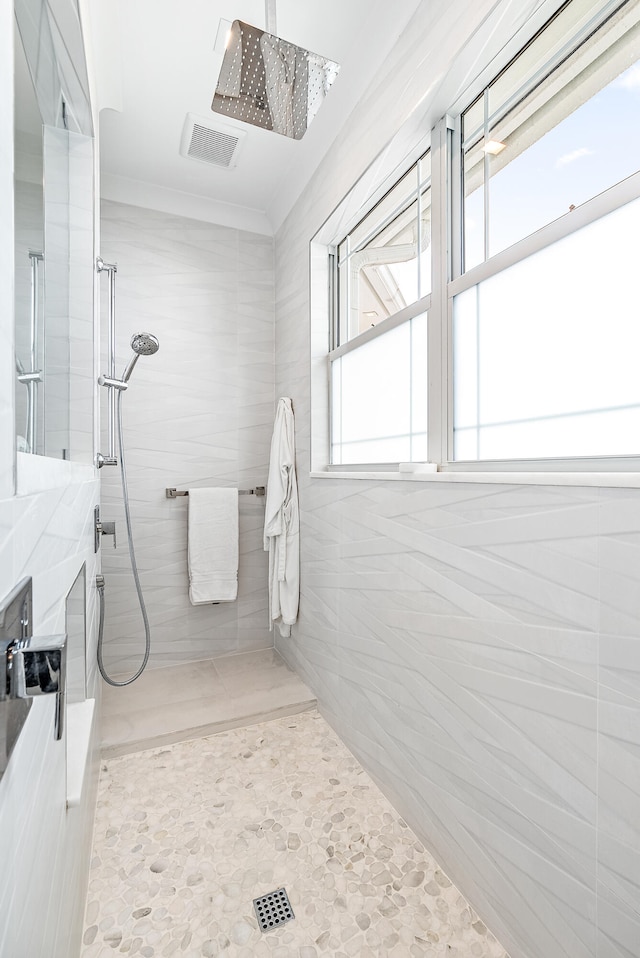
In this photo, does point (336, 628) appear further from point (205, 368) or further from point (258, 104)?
point (258, 104)

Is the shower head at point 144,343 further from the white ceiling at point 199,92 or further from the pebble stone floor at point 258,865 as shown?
the pebble stone floor at point 258,865

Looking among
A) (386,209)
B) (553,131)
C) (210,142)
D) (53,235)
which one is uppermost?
(210,142)

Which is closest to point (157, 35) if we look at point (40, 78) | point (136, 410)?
point (40, 78)

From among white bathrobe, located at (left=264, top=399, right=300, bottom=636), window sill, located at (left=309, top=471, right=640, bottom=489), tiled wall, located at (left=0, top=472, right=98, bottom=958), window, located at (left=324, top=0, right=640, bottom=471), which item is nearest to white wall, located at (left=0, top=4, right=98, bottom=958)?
tiled wall, located at (left=0, top=472, right=98, bottom=958)

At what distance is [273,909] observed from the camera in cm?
122

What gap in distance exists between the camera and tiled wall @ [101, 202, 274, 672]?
2.49 metres

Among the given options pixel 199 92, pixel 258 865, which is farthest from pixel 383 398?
pixel 258 865

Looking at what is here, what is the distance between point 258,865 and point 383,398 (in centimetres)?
158

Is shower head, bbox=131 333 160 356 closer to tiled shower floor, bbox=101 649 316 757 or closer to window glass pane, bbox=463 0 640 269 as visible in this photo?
window glass pane, bbox=463 0 640 269

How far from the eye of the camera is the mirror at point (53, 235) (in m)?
0.81

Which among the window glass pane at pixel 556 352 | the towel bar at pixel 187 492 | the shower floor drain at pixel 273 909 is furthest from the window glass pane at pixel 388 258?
the shower floor drain at pixel 273 909

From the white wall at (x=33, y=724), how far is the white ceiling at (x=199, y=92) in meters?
1.48

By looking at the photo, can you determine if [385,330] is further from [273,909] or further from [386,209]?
[273,909]

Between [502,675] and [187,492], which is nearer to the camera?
[502,675]
